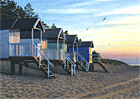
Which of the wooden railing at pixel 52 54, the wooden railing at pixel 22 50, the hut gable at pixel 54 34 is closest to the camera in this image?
the wooden railing at pixel 22 50

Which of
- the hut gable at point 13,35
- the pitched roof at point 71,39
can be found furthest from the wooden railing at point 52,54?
the pitched roof at point 71,39

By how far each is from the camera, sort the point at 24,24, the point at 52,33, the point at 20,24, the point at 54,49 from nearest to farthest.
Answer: the point at 24,24, the point at 20,24, the point at 54,49, the point at 52,33

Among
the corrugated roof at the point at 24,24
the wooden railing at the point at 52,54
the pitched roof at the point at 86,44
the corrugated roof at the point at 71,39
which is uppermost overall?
the corrugated roof at the point at 24,24

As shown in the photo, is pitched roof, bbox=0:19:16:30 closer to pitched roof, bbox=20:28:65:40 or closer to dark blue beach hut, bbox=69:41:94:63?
pitched roof, bbox=20:28:65:40

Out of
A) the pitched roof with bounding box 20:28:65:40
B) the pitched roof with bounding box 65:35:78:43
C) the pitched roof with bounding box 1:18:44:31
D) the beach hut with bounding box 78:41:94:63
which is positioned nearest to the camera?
the pitched roof with bounding box 1:18:44:31

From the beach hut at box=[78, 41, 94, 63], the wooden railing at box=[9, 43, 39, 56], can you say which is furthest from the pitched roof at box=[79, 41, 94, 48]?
the wooden railing at box=[9, 43, 39, 56]

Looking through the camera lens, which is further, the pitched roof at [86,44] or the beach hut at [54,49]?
the pitched roof at [86,44]

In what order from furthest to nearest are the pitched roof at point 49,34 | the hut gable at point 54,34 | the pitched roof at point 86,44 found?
the pitched roof at point 86,44
the pitched roof at point 49,34
the hut gable at point 54,34

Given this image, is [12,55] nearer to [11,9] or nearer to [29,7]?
[11,9]

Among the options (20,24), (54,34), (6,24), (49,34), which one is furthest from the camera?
(49,34)

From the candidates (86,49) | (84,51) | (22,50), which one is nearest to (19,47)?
(22,50)

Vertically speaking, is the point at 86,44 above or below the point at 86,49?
above

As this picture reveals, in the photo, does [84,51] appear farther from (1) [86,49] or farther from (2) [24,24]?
(2) [24,24]

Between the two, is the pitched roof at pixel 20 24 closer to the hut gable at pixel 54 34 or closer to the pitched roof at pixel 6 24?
the pitched roof at pixel 6 24
